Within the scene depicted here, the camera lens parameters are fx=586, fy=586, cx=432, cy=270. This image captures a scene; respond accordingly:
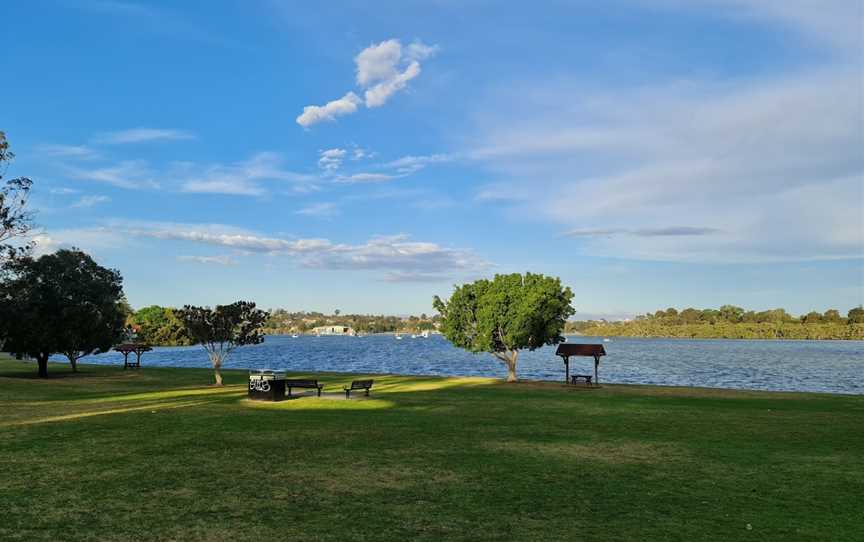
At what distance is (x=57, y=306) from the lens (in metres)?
48.2

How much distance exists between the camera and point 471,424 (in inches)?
818

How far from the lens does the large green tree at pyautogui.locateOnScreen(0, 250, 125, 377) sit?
45.4m

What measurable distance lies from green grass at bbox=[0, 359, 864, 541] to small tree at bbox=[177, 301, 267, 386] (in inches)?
575

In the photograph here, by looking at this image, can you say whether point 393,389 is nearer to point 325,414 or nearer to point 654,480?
point 325,414

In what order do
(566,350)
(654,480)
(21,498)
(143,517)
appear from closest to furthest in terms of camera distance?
(143,517) → (21,498) → (654,480) → (566,350)

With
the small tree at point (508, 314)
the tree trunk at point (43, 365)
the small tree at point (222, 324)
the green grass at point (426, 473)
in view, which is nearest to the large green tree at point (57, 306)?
the tree trunk at point (43, 365)

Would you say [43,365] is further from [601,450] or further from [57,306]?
[601,450]

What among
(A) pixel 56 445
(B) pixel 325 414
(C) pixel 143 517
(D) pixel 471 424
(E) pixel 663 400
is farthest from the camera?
(E) pixel 663 400

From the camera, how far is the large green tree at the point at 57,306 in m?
45.4

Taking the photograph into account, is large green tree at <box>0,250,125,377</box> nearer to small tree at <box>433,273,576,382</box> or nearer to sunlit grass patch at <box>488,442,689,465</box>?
small tree at <box>433,273,576,382</box>

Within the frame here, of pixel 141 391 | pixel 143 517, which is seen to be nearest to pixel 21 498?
pixel 143 517

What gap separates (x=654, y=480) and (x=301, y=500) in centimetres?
736

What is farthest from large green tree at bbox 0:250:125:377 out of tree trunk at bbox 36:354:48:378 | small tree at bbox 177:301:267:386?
small tree at bbox 177:301:267:386

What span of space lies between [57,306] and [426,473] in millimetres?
46763
